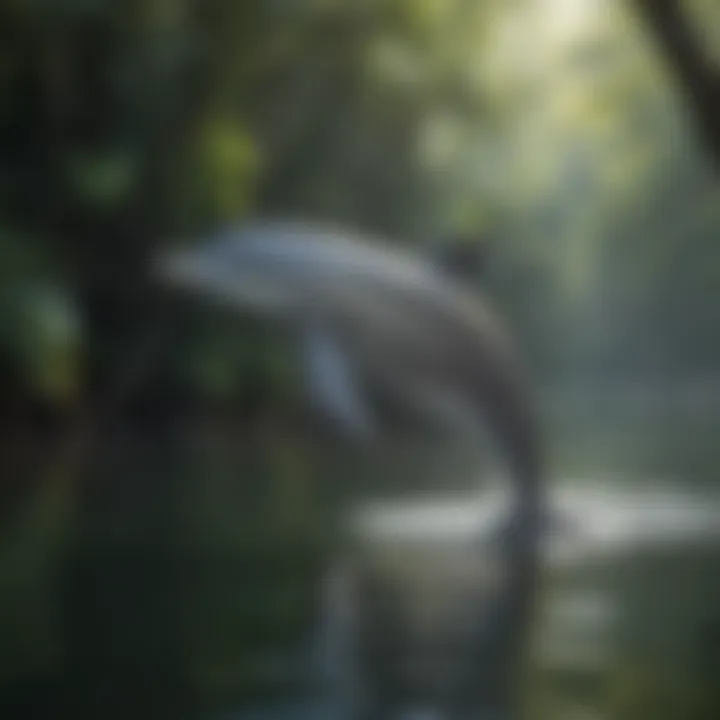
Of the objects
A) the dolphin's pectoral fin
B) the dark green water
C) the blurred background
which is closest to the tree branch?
the blurred background

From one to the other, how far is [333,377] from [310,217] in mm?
126

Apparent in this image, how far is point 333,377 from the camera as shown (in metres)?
1.21

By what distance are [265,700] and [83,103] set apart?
578 millimetres

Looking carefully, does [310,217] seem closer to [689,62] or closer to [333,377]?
[333,377]

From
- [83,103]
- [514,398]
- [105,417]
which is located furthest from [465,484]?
[83,103]

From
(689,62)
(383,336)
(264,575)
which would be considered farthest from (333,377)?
(689,62)

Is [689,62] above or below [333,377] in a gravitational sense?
above

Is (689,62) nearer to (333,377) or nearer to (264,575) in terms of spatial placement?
(333,377)

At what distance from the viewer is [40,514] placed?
4.12ft

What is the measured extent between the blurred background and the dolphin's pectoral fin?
0.11ft

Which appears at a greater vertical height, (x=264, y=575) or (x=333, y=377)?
(x=333, y=377)

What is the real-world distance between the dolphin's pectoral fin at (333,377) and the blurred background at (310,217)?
0.03m

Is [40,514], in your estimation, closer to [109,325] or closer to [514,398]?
[109,325]

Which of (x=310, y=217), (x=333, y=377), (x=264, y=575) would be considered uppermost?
(x=310, y=217)
